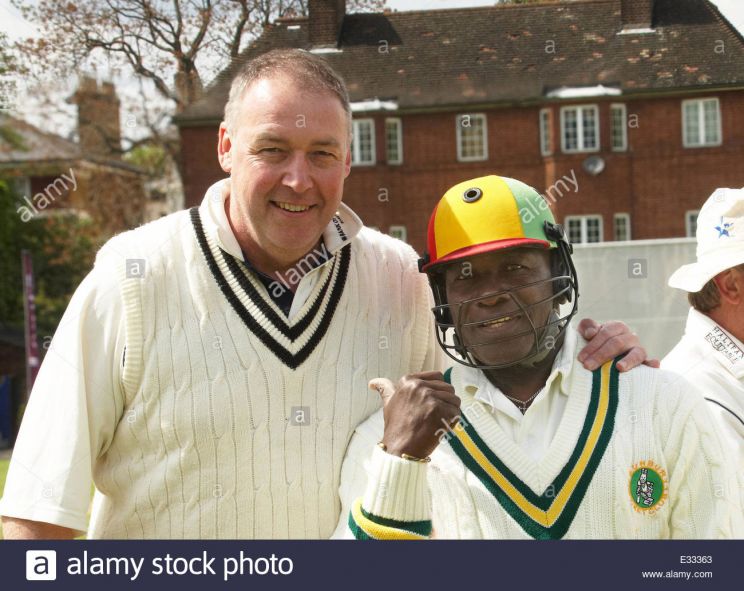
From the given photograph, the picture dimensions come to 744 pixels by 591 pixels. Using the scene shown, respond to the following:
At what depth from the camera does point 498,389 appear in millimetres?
2795

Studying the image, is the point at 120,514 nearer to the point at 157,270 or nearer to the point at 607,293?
the point at 157,270

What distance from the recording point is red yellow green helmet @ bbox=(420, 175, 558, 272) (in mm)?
2742

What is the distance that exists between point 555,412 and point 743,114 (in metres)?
3.96

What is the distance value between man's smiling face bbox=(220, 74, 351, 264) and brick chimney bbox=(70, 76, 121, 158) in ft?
16.6

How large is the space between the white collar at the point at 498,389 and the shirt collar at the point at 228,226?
660mm

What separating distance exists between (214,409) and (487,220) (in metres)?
0.98

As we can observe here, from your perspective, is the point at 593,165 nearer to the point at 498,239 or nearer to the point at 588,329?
the point at 588,329

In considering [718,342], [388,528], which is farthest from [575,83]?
[388,528]

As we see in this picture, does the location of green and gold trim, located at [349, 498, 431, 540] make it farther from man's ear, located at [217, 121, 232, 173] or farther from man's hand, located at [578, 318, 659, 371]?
man's ear, located at [217, 121, 232, 173]

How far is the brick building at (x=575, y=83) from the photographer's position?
5.09 m

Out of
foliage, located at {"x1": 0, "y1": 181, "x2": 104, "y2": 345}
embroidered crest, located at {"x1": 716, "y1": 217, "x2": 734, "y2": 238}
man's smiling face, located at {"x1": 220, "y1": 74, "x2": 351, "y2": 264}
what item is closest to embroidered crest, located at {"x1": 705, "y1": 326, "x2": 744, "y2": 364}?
embroidered crest, located at {"x1": 716, "y1": 217, "x2": 734, "y2": 238}

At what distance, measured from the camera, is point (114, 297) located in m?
2.98

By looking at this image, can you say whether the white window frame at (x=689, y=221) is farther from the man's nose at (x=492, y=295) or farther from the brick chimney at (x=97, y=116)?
the man's nose at (x=492, y=295)

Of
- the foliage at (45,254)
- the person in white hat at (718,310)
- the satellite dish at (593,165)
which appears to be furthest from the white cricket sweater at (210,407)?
the foliage at (45,254)
